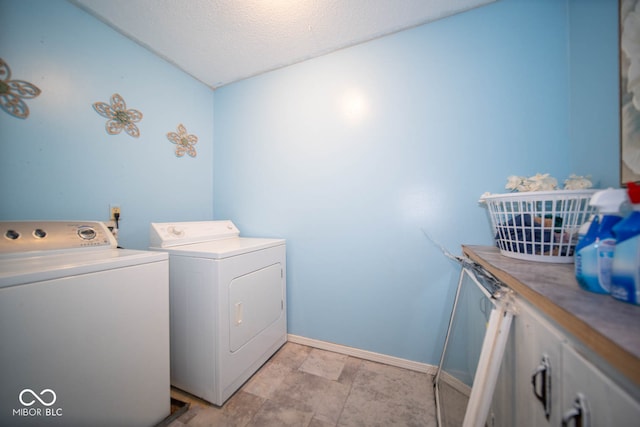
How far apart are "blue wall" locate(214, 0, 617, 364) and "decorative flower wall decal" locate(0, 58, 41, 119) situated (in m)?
1.29

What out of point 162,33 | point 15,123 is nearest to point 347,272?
point 15,123

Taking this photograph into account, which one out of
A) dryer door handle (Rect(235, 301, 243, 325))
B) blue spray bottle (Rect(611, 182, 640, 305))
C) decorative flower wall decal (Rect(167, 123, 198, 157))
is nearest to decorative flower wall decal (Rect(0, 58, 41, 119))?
decorative flower wall decal (Rect(167, 123, 198, 157))

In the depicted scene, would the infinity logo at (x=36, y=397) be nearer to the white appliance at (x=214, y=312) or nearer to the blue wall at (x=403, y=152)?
the white appliance at (x=214, y=312)

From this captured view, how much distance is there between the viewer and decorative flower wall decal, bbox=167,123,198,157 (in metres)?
1.91

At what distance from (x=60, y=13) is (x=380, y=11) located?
2.02 m

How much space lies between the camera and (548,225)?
876 millimetres

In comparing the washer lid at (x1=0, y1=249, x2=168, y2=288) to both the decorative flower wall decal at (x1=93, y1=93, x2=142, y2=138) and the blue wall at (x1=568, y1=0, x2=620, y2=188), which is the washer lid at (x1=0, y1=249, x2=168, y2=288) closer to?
the decorative flower wall decal at (x1=93, y1=93, x2=142, y2=138)

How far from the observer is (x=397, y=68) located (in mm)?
1560

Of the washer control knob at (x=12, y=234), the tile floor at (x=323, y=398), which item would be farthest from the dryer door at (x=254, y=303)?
the washer control knob at (x=12, y=234)

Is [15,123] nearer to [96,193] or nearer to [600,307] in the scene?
[96,193]

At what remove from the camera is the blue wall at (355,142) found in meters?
1.18
